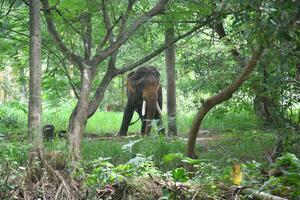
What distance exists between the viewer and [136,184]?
5.38 m

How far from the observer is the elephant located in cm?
1346

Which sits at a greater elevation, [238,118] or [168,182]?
[238,118]

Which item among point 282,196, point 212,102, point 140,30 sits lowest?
point 282,196

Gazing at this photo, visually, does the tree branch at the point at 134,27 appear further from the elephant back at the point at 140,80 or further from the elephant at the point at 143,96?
the elephant back at the point at 140,80

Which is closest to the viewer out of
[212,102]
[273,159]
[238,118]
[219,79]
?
[212,102]

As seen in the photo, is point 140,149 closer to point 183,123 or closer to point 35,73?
point 35,73

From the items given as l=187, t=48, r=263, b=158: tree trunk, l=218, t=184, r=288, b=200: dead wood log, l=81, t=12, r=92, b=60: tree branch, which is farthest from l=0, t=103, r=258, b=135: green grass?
l=218, t=184, r=288, b=200: dead wood log

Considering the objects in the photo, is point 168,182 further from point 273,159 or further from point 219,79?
point 219,79

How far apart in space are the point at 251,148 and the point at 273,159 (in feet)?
7.03

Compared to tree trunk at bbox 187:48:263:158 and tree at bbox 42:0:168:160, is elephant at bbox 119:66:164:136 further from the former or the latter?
tree trunk at bbox 187:48:263:158

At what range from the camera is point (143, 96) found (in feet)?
45.1

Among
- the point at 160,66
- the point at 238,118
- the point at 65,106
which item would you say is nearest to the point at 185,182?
the point at 238,118

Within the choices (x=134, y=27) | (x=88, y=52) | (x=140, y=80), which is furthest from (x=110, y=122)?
(x=134, y=27)

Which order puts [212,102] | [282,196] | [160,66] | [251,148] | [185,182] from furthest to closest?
[160,66] → [251,148] → [212,102] → [185,182] → [282,196]
